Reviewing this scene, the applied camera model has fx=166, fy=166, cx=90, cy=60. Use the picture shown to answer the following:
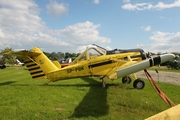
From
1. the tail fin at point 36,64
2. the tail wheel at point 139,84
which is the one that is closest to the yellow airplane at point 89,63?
the tail fin at point 36,64

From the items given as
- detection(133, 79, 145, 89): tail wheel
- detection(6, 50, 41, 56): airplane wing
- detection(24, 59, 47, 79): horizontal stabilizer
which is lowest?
detection(133, 79, 145, 89): tail wheel

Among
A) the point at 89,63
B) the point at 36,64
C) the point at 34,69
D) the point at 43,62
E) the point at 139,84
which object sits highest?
the point at 43,62

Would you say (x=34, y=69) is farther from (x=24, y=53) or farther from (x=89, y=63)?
(x=89, y=63)

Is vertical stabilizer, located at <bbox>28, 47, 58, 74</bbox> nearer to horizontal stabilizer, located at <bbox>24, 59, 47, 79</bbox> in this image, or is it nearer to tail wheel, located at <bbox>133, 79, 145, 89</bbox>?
horizontal stabilizer, located at <bbox>24, 59, 47, 79</bbox>

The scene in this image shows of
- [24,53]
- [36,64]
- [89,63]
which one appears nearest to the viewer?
[89,63]

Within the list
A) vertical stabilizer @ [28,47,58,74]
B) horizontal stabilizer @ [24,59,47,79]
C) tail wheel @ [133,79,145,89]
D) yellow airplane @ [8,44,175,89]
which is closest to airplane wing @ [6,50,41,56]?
yellow airplane @ [8,44,175,89]

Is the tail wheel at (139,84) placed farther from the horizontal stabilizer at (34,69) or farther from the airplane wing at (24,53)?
the airplane wing at (24,53)

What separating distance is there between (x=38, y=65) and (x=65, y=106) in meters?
5.76

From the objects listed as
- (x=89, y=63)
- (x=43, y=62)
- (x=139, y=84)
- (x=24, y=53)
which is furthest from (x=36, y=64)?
(x=139, y=84)

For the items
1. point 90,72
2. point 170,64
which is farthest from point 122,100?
point 170,64

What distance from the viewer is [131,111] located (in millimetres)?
5797

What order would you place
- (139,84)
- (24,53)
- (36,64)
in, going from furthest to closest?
(36,64) → (24,53) → (139,84)

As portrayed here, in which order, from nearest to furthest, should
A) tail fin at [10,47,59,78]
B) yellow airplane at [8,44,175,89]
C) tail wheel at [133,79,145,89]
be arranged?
tail wheel at [133,79,145,89] < yellow airplane at [8,44,175,89] < tail fin at [10,47,59,78]

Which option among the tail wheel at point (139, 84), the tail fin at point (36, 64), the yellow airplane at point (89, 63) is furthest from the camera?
the tail fin at point (36, 64)
